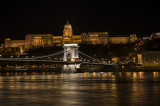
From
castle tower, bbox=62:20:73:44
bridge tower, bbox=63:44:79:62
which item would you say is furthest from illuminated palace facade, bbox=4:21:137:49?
bridge tower, bbox=63:44:79:62

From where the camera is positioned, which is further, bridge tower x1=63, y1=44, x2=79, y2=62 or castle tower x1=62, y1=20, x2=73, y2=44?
castle tower x1=62, y1=20, x2=73, y2=44

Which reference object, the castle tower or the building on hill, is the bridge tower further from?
the castle tower

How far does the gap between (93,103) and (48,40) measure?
15951cm

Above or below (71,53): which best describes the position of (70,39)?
above

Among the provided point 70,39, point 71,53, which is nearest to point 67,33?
point 70,39

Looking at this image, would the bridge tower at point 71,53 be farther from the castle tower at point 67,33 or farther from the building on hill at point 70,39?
the castle tower at point 67,33

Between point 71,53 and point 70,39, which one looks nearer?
point 71,53

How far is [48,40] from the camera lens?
181 m

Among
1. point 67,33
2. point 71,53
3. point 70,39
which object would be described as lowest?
point 71,53

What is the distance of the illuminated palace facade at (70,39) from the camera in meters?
176

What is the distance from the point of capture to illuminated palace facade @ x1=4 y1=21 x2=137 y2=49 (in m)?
176

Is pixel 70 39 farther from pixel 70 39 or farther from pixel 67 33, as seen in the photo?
pixel 67 33

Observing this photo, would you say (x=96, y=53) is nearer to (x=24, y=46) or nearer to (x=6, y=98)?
(x=24, y=46)

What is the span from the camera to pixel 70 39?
175 meters
